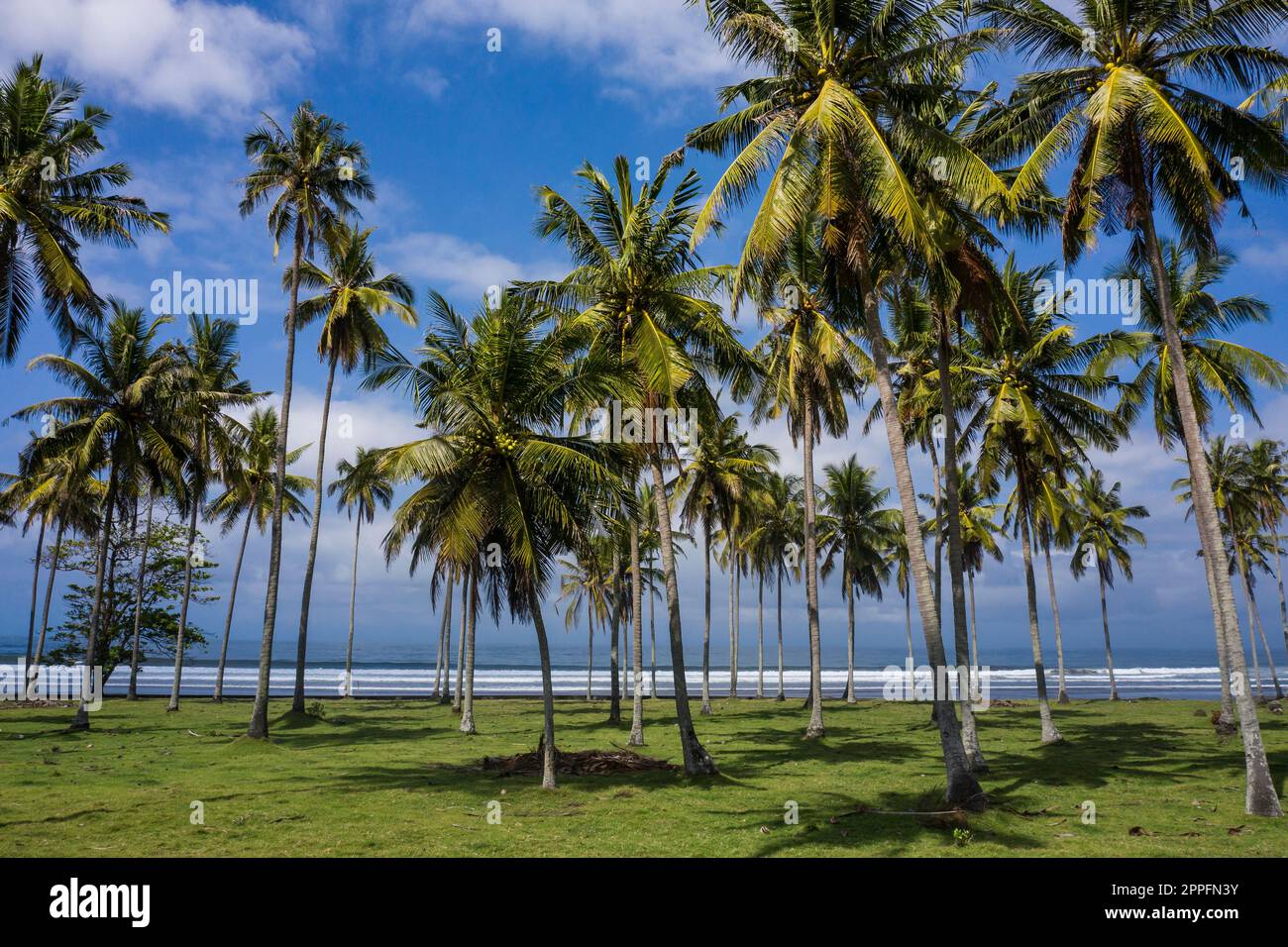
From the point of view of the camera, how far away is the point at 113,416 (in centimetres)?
2592

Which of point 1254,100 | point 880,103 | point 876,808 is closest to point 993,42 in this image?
point 880,103

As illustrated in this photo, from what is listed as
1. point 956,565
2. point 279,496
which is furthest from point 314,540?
point 956,565

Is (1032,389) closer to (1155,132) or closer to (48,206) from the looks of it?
(1155,132)

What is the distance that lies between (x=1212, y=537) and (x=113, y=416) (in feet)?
99.4

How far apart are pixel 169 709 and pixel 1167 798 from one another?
120 feet

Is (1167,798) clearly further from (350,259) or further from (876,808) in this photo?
(350,259)

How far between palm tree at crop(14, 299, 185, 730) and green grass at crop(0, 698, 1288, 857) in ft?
28.0

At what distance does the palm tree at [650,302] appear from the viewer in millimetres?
17188

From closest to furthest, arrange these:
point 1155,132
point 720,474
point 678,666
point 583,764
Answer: point 1155,132
point 678,666
point 583,764
point 720,474

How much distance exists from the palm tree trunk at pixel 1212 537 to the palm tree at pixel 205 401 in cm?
2767

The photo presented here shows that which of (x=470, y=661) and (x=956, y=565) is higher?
(x=956, y=565)

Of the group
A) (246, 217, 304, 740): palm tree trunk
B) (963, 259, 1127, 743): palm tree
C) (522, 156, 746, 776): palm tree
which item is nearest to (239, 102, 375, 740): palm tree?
(246, 217, 304, 740): palm tree trunk

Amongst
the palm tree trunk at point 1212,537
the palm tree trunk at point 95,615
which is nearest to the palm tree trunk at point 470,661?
the palm tree trunk at point 95,615

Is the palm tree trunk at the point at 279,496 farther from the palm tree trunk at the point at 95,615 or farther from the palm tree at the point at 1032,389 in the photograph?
the palm tree at the point at 1032,389
